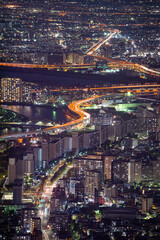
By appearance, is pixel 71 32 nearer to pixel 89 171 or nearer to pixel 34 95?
pixel 34 95

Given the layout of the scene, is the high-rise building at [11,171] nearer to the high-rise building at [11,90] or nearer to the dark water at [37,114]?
the dark water at [37,114]

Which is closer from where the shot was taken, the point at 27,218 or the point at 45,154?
the point at 27,218

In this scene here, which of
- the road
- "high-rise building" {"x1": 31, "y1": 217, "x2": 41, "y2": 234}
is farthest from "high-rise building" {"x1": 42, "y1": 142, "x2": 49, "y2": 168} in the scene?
"high-rise building" {"x1": 31, "y1": 217, "x2": 41, "y2": 234}

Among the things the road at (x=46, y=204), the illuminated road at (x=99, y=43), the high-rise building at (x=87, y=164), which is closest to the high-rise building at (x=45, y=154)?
the road at (x=46, y=204)

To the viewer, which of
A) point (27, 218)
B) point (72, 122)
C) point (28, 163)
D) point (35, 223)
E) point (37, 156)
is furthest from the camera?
point (72, 122)

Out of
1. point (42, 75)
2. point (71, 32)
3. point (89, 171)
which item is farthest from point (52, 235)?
point (71, 32)

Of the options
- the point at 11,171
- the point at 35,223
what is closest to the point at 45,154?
the point at 11,171

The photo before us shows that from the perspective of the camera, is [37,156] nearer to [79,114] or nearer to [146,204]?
[146,204]
